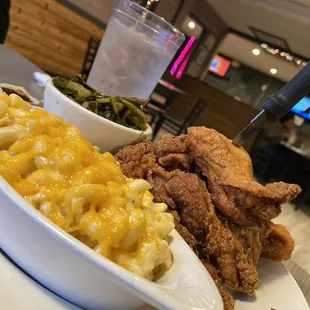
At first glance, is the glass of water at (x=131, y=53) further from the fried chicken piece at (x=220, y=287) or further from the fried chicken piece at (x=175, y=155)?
the fried chicken piece at (x=220, y=287)

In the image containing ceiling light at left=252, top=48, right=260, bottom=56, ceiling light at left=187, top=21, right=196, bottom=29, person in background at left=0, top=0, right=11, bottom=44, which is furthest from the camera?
ceiling light at left=252, top=48, right=260, bottom=56

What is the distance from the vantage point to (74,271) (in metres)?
0.38

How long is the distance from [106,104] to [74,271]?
1.87 feet

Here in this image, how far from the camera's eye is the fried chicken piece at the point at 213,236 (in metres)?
0.64

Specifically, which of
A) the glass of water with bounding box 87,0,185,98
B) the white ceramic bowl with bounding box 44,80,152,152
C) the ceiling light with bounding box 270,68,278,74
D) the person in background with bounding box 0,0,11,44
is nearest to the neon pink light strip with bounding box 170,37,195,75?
the ceiling light with bounding box 270,68,278,74

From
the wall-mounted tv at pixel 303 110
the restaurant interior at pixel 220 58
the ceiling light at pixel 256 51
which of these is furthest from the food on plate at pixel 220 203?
the ceiling light at pixel 256 51

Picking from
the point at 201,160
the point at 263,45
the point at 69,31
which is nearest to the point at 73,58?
the point at 69,31

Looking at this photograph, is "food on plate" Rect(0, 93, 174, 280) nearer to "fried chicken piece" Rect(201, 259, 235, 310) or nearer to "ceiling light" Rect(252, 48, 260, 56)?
"fried chicken piece" Rect(201, 259, 235, 310)

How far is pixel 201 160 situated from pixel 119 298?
341mm

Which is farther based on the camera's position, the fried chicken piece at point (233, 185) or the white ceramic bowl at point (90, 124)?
the white ceramic bowl at point (90, 124)

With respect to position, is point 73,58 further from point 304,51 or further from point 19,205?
point 19,205

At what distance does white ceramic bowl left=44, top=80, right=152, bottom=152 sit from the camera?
77 cm

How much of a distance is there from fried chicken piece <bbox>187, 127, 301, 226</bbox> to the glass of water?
0.63m

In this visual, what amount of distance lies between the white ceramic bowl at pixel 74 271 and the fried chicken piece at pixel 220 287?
6.5 inches
